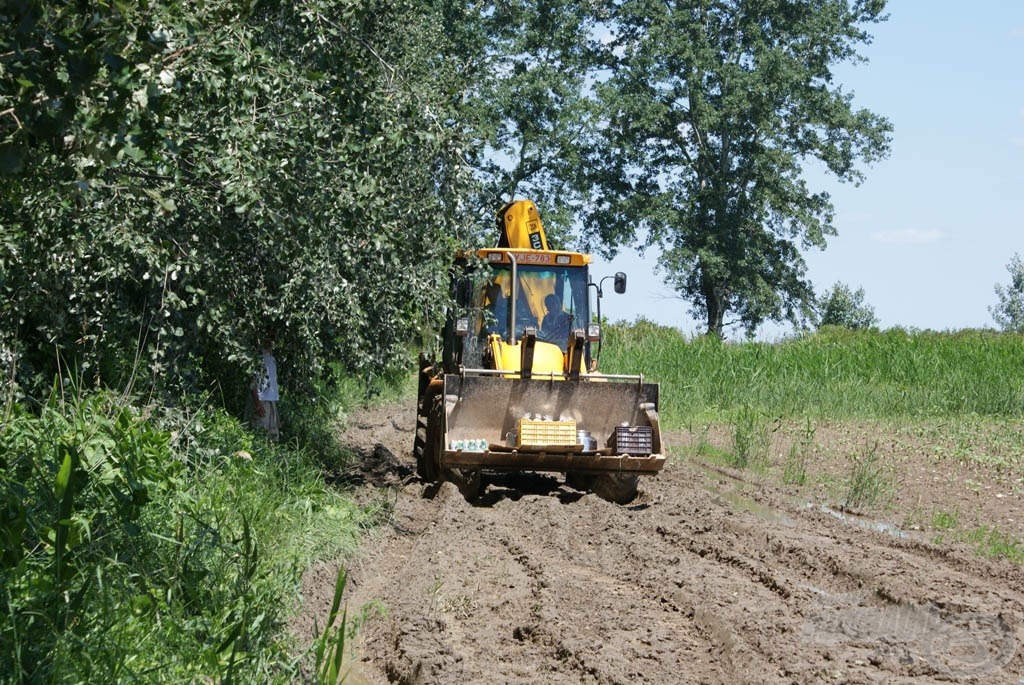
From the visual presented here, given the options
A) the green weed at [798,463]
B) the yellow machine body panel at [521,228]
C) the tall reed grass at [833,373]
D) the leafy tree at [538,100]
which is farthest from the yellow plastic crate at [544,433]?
the leafy tree at [538,100]

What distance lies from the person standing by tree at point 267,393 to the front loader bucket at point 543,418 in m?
1.83

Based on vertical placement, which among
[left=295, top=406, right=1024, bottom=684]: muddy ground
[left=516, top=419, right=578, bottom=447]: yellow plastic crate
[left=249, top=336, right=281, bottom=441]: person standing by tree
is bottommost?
[left=295, top=406, right=1024, bottom=684]: muddy ground

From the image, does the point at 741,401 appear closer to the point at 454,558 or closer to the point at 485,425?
the point at 485,425

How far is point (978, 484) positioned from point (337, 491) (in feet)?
29.9

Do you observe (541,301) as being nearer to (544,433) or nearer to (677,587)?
(544,433)

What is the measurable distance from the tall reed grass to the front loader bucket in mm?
9174

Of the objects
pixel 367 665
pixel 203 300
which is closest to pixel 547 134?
pixel 203 300

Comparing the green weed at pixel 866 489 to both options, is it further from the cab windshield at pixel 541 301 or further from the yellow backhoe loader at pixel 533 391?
the cab windshield at pixel 541 301

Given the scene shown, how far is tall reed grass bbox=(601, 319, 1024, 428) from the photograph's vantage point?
2517cm

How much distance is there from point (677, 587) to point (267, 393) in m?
5.22

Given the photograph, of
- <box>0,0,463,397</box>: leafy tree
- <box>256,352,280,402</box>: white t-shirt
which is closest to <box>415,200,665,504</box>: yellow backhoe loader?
<box>0,0,463,397</box>: leafy tree

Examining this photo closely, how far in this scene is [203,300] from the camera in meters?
10.5

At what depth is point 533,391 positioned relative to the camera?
535 inches

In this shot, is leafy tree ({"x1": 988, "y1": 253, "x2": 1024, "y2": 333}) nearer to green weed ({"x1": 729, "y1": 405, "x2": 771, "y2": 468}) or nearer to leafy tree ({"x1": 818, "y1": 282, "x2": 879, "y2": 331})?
leafy tree ({"x1": 818, "y1": 282, "x2": 879, "y2": 331})
